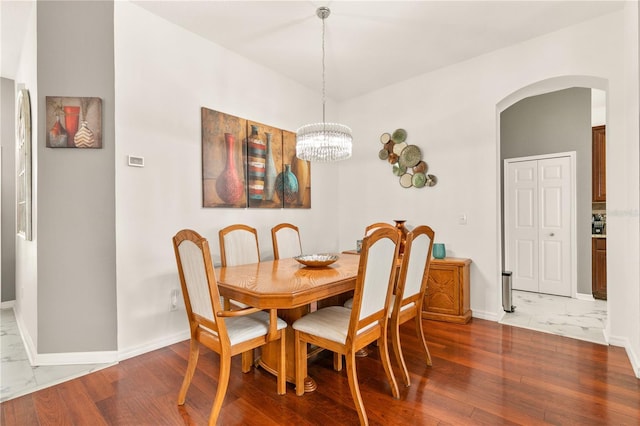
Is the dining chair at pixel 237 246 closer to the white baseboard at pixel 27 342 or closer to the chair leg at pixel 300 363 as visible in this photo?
the chair leg at pixel 300 363

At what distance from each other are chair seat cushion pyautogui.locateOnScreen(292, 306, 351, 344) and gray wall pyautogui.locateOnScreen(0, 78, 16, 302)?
3950 millimetres

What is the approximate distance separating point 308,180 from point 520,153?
321 centimetres

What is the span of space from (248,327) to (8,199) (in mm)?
3877

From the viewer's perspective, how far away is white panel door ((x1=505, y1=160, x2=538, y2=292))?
14.9ft

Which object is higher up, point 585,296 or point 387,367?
point 387,367

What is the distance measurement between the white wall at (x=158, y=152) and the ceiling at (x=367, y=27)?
0.25 m

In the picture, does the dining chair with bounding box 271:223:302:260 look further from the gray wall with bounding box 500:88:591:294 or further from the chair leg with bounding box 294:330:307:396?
the gray wall with bounding box 500:88:591:294

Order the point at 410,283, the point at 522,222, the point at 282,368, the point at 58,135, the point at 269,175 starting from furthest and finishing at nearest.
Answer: the point at 522,222 → the point at 269,175 → the point at 58,135 → the point at 410,283 → the point at 282,368

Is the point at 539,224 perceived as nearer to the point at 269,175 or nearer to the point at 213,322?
the point at 269,175

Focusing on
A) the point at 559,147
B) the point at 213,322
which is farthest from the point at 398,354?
the point at 559,147

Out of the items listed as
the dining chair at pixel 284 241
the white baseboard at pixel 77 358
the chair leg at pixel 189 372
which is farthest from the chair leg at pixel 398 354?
the white baseboard at pixel 77 358

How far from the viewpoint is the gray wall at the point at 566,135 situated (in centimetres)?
417

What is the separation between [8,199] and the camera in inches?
148

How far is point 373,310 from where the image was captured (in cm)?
184
